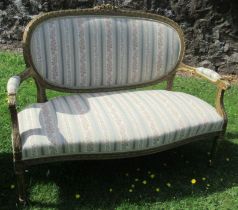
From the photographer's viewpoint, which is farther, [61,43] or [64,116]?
[61,43]

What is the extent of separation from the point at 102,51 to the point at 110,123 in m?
0.92

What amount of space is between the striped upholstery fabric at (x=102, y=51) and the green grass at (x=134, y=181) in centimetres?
80

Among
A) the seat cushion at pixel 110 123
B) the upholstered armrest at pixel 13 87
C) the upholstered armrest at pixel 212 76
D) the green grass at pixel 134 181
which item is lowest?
the green grass at pixel 134 181

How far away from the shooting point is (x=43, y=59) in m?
3.85

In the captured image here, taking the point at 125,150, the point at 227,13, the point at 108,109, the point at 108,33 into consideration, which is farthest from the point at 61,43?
the point at 227,13

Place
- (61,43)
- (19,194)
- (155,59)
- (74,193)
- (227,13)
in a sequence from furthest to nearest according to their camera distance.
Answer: (227,13)
(155,59)
(61,43)
(74,193)
(19,194)

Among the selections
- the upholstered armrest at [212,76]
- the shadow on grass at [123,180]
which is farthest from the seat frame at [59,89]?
the shadow on grass at [123,180]

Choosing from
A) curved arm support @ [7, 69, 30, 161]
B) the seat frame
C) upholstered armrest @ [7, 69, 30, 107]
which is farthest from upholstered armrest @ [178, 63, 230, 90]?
curved arm support @ [7, 69, 30, 161]

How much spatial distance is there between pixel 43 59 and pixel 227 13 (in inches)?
133

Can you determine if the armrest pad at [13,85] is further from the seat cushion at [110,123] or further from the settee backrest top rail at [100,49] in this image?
the settee backrest top rail at [100,49]

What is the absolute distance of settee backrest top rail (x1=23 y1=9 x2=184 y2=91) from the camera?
3.86m

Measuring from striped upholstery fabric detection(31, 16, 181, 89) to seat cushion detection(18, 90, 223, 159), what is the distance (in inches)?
9.0

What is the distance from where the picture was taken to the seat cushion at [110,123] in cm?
324

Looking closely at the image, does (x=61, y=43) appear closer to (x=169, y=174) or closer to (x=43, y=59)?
(x=43, y=59)
